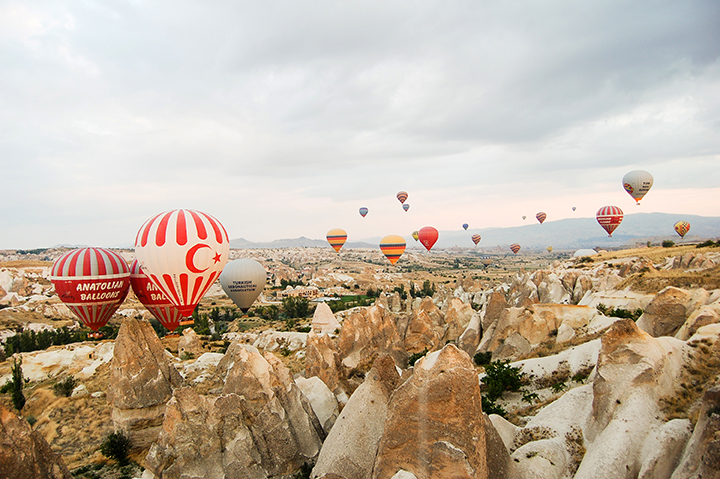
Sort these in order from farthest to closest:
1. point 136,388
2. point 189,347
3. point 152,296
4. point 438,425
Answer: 1. point 189,347
2. point 152,296
3. point 136,388
4. point 438,425

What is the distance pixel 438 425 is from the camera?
8094mm

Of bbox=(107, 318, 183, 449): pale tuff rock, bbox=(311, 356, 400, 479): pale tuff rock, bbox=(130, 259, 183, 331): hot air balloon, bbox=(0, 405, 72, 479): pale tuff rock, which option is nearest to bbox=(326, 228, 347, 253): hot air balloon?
bbox=(130, 259, 183, 331): hot air balloon

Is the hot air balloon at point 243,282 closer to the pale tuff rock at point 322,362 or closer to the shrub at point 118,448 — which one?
the pale tuff rock at point 322,362

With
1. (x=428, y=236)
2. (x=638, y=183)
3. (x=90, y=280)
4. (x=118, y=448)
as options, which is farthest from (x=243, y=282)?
(x=638, y=183)

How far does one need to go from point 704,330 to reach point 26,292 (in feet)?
338

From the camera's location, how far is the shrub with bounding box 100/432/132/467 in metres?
14.5

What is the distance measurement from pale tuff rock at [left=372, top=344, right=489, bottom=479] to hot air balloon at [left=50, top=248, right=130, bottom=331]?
1708 centimetres

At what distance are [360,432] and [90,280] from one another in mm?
15895

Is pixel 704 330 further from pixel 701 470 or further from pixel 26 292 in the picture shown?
pixel 26 292

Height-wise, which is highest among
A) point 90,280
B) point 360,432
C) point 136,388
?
point 90,280

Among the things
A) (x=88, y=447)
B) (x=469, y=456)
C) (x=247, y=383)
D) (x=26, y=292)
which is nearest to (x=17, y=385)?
(x=88, y=447)

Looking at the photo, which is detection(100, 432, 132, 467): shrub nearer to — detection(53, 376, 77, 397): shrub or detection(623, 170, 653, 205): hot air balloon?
detection(53, 376, 77, 397): shrub

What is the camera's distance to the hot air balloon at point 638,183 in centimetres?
4150

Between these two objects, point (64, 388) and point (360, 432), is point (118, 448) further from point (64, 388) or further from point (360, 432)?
point (360, 432)
